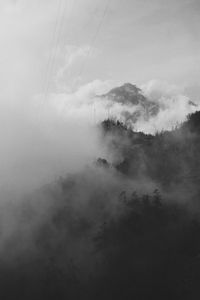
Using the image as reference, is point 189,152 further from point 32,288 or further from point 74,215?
point 32,288

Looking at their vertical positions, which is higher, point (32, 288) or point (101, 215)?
point (101, 215)

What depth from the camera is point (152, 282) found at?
436 feet

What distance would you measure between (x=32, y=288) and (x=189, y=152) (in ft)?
295

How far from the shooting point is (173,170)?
179250mm

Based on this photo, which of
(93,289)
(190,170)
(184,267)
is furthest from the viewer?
(190,170)

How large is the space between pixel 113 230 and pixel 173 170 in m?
39.5

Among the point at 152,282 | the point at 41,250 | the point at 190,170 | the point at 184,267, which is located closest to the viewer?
the point at 184,267

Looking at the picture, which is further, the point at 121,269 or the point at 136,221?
the point at 136,221

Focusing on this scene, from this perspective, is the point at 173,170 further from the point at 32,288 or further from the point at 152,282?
the point at 32,288

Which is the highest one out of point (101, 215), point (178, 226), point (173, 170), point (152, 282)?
point (173, 170)

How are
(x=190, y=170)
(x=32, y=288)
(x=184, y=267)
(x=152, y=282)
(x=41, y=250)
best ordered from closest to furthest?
(x=184, y=267) < (x=152, y=282) < (x=32, y=288) < (x=190, y=170) < (x=41, y=250)

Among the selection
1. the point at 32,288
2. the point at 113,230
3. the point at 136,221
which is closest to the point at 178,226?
the point at 136,221

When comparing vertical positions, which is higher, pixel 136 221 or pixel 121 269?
pixel 136 221

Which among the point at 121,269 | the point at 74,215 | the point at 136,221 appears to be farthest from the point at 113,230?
the point at 74,215
